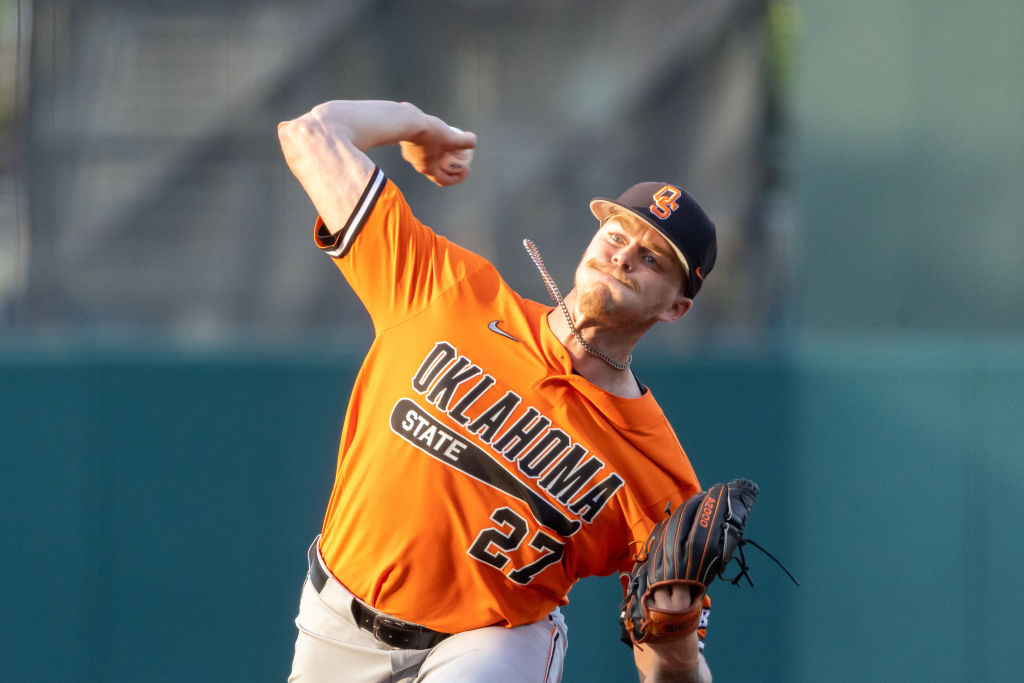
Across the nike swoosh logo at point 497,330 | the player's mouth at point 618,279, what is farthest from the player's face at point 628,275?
the nike swoosh logo at point 497,330

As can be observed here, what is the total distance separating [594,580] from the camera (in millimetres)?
4930

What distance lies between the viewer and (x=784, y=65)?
523 centimetres

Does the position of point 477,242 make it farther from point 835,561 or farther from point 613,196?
point 835,561

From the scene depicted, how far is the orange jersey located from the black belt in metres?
0.03

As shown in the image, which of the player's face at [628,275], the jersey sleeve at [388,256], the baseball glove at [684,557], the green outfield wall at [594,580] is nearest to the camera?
the baseball glove at [684,557]

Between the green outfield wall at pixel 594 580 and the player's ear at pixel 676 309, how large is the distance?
1.79 metres

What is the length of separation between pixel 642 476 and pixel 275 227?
8.88 feet

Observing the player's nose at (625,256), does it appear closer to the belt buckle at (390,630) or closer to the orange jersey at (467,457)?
the orange jersey at (467,457)

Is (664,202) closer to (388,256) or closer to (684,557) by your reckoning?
(388,256)

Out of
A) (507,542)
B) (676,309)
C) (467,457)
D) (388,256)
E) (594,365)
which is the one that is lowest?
(507,542)

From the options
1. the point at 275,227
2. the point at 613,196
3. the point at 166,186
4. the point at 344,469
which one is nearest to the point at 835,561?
the point at 613,196

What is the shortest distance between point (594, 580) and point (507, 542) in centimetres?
198

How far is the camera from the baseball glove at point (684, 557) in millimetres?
2801

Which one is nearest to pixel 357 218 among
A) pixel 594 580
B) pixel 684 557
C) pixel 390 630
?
pixel 390 630
